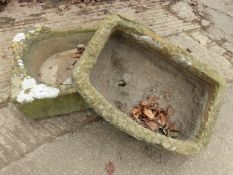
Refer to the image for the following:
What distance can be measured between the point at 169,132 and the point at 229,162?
0.56 meters

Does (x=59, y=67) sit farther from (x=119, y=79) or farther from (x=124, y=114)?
(x=124, y=114)

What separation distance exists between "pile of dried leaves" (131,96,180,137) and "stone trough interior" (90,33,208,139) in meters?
0.04

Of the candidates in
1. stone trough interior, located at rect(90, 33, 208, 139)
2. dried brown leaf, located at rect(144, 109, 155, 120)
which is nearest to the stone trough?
stone trough interior, located at rect(90, 33, 208, 139)

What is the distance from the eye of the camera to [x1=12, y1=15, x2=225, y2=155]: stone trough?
8.18ft

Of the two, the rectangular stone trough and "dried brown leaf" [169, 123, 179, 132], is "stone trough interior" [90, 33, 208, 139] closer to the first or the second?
"dried brown leaf" [169, 123, 179, 132]

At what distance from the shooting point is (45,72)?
3178 mm

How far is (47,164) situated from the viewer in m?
2.77

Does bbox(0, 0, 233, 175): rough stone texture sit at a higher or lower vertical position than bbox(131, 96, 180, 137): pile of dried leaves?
lower

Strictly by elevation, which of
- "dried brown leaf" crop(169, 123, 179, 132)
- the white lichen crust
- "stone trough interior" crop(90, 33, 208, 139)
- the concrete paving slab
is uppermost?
the white lichen crust

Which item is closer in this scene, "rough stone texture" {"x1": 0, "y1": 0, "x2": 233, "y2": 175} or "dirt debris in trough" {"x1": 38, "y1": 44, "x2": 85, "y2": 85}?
"rough stone texture" {"x1": 0, "y1": 0, "x2": 233, "y2": 175}

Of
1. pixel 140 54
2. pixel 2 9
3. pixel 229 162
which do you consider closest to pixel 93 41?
pixel 140 54

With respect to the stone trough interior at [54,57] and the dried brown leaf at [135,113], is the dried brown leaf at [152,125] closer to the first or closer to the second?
the dried brown leaf at [135,113]

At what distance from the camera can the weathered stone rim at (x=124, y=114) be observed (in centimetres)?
245

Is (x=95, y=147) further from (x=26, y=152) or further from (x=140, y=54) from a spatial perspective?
(x=140, y=54)
